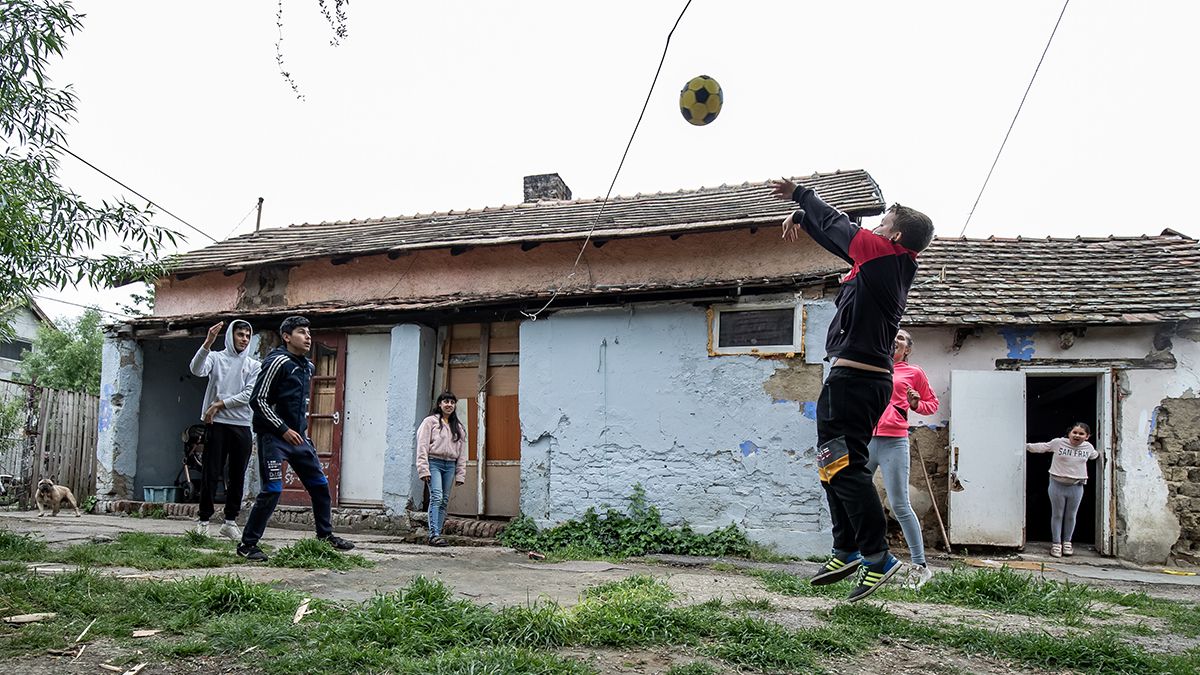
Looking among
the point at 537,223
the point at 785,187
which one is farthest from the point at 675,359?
the point at 785,187

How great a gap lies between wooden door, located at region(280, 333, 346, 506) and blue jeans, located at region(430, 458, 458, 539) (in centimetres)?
255

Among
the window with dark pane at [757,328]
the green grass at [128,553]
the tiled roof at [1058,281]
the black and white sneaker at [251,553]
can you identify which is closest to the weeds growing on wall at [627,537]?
the window with dark pane at [757,328]

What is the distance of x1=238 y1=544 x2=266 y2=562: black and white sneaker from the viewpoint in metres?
5.93

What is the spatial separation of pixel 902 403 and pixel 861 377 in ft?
5.90

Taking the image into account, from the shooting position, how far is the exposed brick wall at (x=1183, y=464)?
1013 cm

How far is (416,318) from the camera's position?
10.7 metres

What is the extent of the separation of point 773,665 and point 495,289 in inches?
322

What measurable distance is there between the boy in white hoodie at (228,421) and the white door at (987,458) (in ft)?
27.1

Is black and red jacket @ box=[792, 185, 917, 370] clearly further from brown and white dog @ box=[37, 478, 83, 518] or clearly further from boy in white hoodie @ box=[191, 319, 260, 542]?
brown and white dog @ box=[37, 478, 83, 518]

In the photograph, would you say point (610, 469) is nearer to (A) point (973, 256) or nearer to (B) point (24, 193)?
(B) point (24, 193)

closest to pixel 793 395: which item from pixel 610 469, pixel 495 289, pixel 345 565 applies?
pixel 610 469

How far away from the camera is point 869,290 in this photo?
4207mm

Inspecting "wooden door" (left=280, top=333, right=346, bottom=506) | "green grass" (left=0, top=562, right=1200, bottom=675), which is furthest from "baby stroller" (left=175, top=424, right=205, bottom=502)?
"green grass" (left=0, top=562, right=1200, bottom=675)

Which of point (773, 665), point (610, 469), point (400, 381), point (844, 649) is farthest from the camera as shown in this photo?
point (400, 381)
